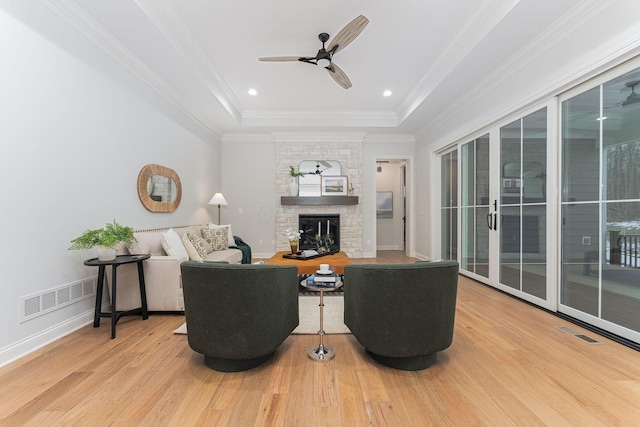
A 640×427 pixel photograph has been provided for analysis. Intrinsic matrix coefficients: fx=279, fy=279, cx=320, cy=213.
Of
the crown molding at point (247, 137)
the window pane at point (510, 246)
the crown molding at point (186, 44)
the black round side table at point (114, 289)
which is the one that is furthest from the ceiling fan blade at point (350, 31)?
the crown molding at point (247, 137)

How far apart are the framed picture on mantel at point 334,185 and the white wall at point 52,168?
3.73 meters

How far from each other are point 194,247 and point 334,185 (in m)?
3.50

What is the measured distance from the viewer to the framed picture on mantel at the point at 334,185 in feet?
20.6

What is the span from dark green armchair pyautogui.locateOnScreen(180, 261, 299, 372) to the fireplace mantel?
4.30 metres

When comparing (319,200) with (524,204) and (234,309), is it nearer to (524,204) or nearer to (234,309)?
(524,204)

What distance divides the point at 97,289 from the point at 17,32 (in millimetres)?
2063

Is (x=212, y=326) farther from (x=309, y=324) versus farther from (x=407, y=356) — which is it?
(x=407, y=356)

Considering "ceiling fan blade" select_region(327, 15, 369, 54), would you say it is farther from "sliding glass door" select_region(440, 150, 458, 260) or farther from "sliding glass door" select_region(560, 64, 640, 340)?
"sliding glass door" select_region(440, 150, 458, 260)

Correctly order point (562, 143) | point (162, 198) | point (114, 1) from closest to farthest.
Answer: point (114, 1)
point (562, 143)
point (162, 198)

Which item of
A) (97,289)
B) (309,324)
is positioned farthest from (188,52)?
(309,324)

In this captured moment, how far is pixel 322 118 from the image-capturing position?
562 centimetres

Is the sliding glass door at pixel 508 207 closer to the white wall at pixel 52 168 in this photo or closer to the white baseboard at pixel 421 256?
the white baseboard at pixel 421 256

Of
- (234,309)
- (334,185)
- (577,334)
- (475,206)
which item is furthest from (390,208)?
(234,309)

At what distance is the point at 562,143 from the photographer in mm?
2766
